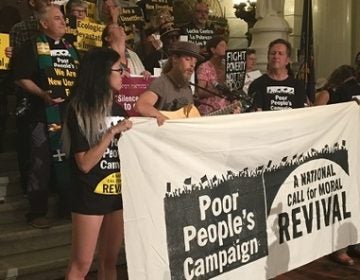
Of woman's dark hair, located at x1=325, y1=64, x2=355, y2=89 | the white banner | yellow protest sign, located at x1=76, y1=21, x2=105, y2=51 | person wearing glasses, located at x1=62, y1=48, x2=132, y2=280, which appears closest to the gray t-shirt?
the white banner

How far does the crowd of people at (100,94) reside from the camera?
3.09 m

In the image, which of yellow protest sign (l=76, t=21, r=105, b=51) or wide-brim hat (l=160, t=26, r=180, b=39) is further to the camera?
wide-brim hat (l=160, t=26, r=180, b=39)

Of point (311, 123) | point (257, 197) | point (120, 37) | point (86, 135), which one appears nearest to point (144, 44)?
point (120, 37)

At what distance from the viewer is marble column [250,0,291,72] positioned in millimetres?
8414

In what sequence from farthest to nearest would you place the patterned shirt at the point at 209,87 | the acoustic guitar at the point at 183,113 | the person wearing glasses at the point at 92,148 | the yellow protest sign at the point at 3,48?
the patterned shirt at the point at 209,87
the yellow protest sign at the point at 3,48
the acoustic guitar at the point at 183,113
the person wearing glasses at the point at 92,148

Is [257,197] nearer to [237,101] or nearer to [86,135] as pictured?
[237,101]

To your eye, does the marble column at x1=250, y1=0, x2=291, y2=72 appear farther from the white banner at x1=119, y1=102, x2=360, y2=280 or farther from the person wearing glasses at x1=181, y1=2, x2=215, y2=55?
the white banner at x1=119, y1=102, x2=360, y2=280

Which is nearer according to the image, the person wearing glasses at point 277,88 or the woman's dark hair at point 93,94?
the woman's dark hair at point 93,94

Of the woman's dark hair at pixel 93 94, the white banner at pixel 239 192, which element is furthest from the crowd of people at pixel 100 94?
the white banner at pixel 239 192

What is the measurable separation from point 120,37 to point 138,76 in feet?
1.09

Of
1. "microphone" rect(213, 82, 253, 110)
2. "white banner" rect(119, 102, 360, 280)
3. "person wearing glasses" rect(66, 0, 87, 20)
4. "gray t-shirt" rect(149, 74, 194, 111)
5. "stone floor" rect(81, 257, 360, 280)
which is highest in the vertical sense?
"person wearing glasses" rect(66, 0, 87, 20)

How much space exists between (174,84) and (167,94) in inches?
4.1

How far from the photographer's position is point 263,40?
8.50m

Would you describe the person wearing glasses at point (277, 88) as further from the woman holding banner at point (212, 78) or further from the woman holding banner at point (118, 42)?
the woman holding banner at point (118, 42)
